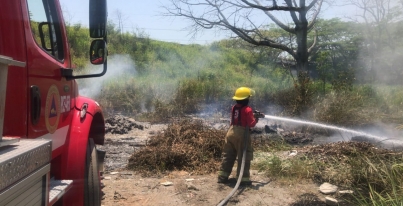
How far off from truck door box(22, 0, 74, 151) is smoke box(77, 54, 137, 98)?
9.97m

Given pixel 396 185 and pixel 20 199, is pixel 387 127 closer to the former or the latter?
pixel 396 185

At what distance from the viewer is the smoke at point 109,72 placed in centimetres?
1398

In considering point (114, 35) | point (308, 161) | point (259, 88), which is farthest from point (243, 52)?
point (308, 161)

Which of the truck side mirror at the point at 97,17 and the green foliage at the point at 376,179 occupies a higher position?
the truck side mirror at the point at 97,17

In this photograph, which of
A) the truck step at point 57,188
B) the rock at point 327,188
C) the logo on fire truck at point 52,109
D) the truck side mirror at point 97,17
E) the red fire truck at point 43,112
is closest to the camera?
the red fire truck at point 43,112

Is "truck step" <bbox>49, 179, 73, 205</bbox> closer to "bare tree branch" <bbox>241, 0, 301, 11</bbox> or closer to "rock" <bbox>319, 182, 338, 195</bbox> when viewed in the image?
"rock" <bbox>319, 182, 338, 195</bbox>

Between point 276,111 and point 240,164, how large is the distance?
8.30 metres

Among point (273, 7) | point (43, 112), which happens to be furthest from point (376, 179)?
point (273, 7)

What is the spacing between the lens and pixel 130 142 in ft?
29.9

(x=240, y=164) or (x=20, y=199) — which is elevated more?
(x=20, y=199)

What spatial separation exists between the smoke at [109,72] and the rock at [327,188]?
9362 mm

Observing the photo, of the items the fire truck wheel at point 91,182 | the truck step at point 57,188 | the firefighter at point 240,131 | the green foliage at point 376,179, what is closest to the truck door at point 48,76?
the truck step at point 57,188

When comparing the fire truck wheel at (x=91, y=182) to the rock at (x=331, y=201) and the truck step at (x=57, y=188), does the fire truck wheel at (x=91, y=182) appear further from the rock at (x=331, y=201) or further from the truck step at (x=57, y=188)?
the rock at (x=331, y=201)

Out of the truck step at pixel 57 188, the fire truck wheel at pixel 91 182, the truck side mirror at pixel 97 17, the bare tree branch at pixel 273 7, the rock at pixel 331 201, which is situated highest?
the bare tree branch at pixel 273 7
